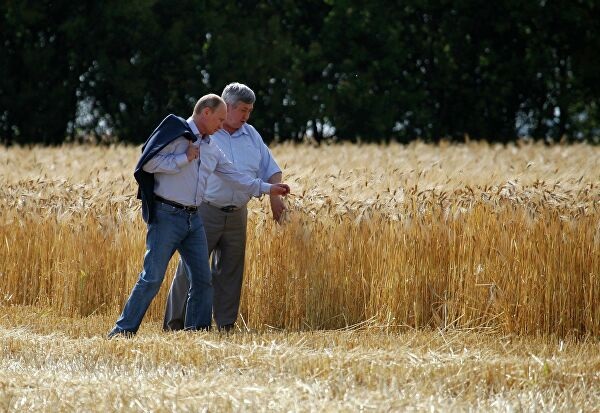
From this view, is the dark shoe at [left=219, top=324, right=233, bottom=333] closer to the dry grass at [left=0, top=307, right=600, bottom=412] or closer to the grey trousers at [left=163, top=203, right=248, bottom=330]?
the grey trousers at [left=163, top=203, right=248, bottom=330]

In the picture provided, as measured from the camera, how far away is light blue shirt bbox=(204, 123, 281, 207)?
848 centimetres

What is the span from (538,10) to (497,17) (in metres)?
1.12

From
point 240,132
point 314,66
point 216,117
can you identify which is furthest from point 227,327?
point 314,66

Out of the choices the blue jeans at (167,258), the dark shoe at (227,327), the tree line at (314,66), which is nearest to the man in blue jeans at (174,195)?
the blue jeans at (167,258)

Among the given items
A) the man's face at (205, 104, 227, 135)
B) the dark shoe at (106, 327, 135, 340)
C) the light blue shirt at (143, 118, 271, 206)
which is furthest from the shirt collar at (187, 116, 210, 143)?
the dark shoe at (106, 327, 135, 340)

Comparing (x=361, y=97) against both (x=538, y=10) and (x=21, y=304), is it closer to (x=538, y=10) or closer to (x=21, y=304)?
(x=538, y=10)

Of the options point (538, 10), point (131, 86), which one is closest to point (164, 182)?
point (131, 86)

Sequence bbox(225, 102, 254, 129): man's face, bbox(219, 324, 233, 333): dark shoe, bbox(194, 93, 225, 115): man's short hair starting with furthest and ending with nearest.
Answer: bbox(219, 324, 233, 333): dark shoe < bbox(225, 102, 254, 129): man's face < bbox(194, 93, 225, 115): man's short hair

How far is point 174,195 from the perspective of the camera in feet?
25.6

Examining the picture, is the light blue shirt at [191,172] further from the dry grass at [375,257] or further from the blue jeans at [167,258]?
the dry grass at [375,257]

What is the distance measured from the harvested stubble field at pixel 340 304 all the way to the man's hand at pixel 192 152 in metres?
1.25

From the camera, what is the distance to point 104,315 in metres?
9.66

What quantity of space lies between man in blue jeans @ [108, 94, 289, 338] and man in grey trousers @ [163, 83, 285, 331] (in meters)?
0.45

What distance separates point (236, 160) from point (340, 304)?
1.46 m
